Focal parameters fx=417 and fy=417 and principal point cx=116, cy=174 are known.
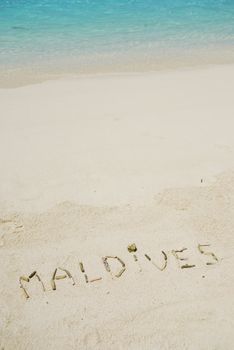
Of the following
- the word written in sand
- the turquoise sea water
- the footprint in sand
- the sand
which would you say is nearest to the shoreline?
the turquoise sea water

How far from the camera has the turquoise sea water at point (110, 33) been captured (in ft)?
A: 41.7

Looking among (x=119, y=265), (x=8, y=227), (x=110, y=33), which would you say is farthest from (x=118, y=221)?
(x=110, y=33)

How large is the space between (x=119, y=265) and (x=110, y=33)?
12.3 m

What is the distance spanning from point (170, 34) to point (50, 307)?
42.2 feet

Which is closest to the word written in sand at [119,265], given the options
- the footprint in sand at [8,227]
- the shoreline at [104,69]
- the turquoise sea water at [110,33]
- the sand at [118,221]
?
the sand at [118,221]

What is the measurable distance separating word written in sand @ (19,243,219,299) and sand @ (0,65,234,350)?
2cm

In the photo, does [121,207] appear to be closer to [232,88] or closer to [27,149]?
[27,149]

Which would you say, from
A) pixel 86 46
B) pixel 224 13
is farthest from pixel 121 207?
pixel 224 13

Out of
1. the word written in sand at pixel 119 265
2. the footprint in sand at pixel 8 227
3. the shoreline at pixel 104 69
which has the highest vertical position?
the shoreline at pixel 104 69

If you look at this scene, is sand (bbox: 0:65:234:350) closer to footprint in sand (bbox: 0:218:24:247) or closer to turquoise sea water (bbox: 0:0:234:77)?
footprint in sand (bbox: 0:218:24:247)

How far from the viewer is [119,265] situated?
468cm

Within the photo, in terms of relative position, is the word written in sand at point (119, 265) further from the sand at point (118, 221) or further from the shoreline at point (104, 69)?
the shoreline at point (104, 69)

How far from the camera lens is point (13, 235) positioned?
5.09 meters

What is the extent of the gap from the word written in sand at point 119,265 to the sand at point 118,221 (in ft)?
0.06
